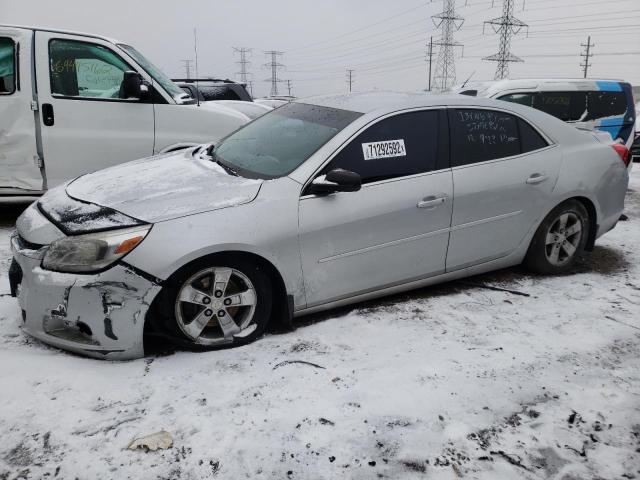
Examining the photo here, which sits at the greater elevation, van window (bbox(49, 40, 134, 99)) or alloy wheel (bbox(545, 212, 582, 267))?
van window (bbox(49, 40, 134, 99))

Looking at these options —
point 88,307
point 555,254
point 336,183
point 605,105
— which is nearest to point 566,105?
point 605,105

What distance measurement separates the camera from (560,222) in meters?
4.25

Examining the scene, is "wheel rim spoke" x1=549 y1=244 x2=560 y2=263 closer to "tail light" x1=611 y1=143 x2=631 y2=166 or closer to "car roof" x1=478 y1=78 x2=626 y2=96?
"tail light" x1=611 y1=143 x2=631 y2=166

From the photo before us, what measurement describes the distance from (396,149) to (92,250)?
2.01 m

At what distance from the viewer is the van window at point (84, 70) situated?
5288 mm

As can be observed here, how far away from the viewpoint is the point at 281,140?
12.0ft

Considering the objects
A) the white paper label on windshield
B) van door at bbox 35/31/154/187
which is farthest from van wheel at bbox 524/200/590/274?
van door at bbox 35/31/154/187

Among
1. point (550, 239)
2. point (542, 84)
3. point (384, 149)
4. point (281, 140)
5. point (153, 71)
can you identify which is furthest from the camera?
point (542, 84)

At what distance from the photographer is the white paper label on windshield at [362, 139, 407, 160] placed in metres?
3.41

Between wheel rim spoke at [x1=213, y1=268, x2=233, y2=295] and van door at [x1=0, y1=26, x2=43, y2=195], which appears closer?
wheel rim spoke at [x1=213, y1=268, x2=233, y2=295]

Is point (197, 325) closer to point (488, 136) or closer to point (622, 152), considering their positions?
point (488, 136)

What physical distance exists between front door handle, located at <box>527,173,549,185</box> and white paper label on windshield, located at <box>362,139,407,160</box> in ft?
3.70

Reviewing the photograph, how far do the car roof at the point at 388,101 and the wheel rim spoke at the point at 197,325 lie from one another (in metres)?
1.74

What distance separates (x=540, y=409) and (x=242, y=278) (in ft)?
5.65
